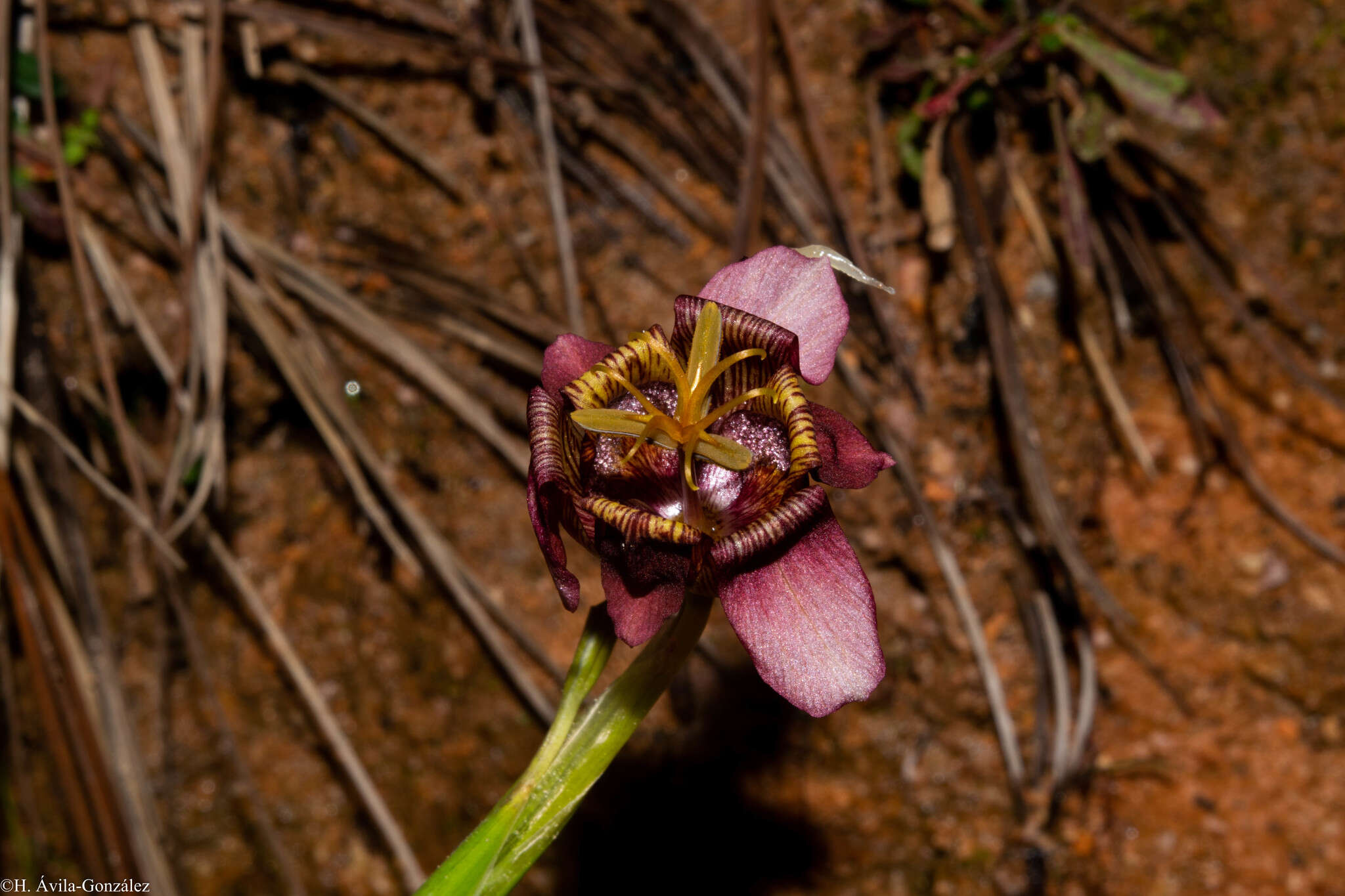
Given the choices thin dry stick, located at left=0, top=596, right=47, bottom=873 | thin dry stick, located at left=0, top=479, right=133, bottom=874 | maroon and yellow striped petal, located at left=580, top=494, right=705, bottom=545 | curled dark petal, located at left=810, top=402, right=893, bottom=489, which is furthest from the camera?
thin dry stick, located at left=0, top=596, right=47, bottom=873

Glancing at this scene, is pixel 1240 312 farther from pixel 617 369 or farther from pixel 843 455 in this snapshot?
pixel 617 369

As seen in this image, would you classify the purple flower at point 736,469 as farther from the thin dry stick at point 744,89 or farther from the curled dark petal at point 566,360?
the thin dry stick at point 744,89

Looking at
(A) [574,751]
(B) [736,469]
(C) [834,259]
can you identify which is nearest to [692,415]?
(B) [736,469]

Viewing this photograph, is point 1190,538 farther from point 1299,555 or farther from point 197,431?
point 197,431

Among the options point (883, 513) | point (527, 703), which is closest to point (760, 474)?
point (883, 513)

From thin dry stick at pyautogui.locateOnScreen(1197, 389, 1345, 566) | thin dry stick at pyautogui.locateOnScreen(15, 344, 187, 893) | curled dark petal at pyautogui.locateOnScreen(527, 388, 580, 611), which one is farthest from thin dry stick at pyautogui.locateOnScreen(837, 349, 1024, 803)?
thin dry stick at pyautogui.locateOnScreen(15, 344, 187, 893)

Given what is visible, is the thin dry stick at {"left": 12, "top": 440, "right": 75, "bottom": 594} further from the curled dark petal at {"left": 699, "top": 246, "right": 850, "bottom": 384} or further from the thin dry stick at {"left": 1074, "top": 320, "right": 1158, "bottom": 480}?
the thin dry stick at {"left": 1074, "top": 320, "right": 1158, "bottom": 480}
